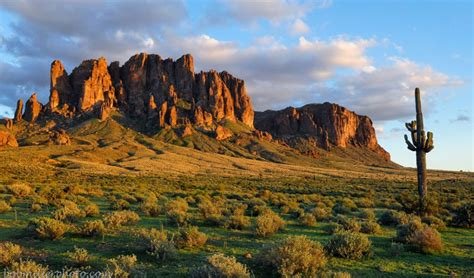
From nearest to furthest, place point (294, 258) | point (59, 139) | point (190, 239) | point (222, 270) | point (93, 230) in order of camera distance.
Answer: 1. point (222, 270)
2. point (294, 258)
3. point (190, 239)
4. point (93, 230)
5. point (59, 139)

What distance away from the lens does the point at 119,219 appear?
14961mm

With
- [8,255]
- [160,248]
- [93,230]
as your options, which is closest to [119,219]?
[93,230]

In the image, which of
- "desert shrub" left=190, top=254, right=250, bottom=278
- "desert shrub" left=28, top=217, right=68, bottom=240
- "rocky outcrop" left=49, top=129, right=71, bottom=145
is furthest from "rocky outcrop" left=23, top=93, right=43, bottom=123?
"desert shrub" left=190, top=254, right=250, bottom=278

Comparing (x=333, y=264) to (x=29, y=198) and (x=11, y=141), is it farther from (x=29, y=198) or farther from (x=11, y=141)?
(x=11, y=141)

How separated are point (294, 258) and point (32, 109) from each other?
184 metres

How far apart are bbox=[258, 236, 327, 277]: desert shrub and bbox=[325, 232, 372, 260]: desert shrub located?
3.37ft

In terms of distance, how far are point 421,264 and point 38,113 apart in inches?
7277

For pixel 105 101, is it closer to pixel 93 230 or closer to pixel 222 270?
pixel 93 230

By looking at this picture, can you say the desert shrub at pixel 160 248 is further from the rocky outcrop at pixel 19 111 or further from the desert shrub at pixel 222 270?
the rocky outcrop at pixel 19 111

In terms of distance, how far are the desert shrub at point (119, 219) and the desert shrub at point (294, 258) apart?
248 inches

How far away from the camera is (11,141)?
123250mm

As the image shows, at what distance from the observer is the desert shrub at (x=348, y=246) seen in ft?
36.7

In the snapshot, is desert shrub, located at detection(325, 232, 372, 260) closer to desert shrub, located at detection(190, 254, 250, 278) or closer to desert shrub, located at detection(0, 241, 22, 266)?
desert shrub, located at detection(190, 254, 250, 278)

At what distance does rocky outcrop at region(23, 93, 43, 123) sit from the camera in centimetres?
17162
